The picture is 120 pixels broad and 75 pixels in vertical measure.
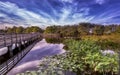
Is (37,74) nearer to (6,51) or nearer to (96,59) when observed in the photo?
(96,59)

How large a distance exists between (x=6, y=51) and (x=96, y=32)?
85.1 metres

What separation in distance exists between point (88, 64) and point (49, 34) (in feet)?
357

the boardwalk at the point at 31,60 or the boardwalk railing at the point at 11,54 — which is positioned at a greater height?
the boardwalk railing at the point at 11,54

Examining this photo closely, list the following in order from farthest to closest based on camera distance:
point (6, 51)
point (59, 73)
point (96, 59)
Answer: point (6, 51) < point (96, 59) < point (59, 73)

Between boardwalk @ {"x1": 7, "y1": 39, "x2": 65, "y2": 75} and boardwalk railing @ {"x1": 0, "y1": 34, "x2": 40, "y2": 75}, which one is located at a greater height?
boardwalk railing @ {"x1": 0, "y1": 34, "x2": 40, "y2": 75}

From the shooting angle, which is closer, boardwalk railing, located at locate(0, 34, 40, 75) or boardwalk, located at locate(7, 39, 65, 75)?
boardwalk railing, located at locate(0, 34, 40, 75)

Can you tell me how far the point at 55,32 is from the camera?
129 metres

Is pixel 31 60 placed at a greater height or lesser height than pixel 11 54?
lesser

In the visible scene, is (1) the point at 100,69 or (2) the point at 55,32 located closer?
(1) the point at 100,69

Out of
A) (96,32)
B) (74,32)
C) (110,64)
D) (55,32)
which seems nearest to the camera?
(110,64)

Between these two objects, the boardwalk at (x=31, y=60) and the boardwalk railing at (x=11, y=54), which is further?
the boardwalk at (x=31, y=60)

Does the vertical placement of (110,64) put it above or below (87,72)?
above

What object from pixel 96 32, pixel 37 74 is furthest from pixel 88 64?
pixel 96 32

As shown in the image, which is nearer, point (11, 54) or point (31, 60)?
point (11, 54)
